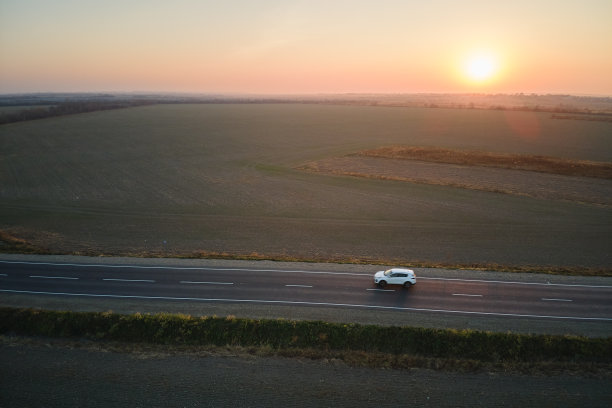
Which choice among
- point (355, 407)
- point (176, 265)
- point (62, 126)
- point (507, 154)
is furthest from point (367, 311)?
point (62, 126)

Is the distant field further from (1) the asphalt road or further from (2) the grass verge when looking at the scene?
(2) the grass verge

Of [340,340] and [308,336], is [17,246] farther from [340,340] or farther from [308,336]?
[340,340]

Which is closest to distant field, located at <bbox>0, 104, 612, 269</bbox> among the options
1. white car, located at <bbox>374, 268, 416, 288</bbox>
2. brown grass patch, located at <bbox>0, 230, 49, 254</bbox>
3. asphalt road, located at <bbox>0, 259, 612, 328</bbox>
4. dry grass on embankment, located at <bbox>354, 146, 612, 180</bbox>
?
brown grass patch, located at <bbox>0, 230, 49, 254</bbox>

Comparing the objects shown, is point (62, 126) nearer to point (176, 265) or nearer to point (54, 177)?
point (54, 177)

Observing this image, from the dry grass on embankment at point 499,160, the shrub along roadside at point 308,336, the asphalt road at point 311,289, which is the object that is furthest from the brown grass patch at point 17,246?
the dry grass on embankment at point 499,160

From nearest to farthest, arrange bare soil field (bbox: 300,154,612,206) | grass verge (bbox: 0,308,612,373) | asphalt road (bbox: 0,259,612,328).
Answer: grass verge (bbox: 0,308,612,373) → asphalt road (bbox: 0,259,612,328) → bare soil field (bbox: 300,154,612,206)

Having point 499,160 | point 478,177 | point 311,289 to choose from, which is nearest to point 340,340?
point 311,289
